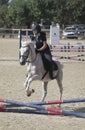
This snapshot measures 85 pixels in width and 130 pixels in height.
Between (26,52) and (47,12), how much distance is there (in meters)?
73.6

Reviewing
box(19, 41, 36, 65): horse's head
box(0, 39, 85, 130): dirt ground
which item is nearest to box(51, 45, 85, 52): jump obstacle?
box(0, 39, 85, 130): dirt ground

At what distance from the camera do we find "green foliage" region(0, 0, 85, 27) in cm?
7769

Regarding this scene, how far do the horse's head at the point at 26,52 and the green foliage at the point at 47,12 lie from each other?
67925mm

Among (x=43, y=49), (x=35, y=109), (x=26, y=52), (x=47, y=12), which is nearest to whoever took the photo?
(x=35, y=109)

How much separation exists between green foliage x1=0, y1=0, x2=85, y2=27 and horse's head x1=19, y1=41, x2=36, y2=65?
67925 millimetres

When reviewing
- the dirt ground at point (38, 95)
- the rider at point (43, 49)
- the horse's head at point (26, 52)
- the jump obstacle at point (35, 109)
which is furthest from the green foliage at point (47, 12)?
the jump obstacle at point (35, 109)

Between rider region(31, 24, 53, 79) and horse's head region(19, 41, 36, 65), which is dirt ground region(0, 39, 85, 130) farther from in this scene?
horse's head region(19, 41, 36, 65)

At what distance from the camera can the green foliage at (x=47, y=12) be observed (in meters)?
77.7

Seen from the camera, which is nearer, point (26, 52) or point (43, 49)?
point (26, 52)

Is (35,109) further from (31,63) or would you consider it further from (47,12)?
(47,12)

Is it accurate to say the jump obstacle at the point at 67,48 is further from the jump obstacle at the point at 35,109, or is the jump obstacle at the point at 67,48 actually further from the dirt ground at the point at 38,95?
the jump obstacle at the point at 35,109

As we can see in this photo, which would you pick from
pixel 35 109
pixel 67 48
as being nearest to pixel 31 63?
pixel 35 109

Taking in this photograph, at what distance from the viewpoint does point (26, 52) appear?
978cm

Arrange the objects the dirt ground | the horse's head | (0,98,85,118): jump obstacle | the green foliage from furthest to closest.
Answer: the green foliage
the horse's head
(0,98,85,118): jump obstacle
the dirt ground
